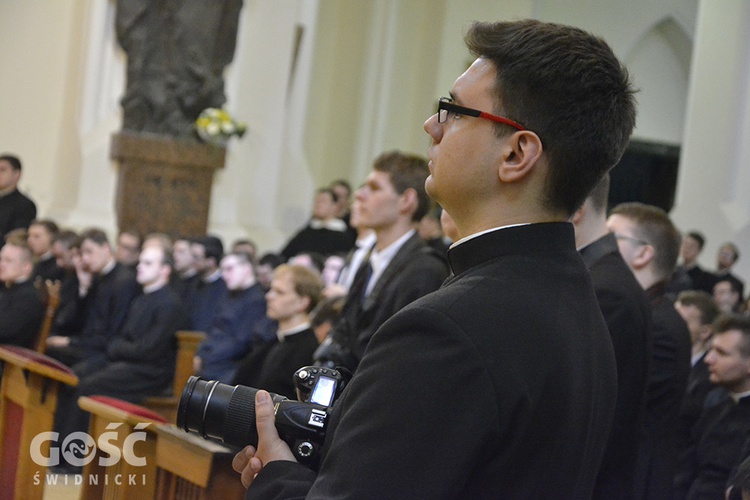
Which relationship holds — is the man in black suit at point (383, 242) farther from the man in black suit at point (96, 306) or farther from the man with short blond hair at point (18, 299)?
the man in black suit at point (96, 306)

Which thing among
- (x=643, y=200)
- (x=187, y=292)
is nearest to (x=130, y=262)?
(x=187, y=292)

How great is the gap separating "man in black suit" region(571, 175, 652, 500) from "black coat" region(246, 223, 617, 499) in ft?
3.52

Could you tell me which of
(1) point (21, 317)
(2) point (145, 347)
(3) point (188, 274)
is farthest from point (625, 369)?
(3) point (188, 274)

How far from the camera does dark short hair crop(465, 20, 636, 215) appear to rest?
155 cm

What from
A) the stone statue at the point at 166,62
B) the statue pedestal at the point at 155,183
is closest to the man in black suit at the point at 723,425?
the statue pedestal at the point at 155,183

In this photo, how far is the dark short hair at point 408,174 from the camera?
428cm

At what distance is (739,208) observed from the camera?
1365 centimetres

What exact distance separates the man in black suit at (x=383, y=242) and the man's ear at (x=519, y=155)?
7.77ft

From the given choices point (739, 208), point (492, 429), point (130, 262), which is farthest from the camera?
point (739, 208)

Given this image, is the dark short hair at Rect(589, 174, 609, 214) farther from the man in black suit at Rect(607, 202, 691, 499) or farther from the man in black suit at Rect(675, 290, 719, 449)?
the man in black suit at Rect(675, 290, 719, 449)

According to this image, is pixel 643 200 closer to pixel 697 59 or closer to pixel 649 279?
pixel 697 59

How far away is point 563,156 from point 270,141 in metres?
11.3

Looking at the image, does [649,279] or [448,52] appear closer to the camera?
[649,279]

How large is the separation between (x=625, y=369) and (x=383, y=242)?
1739 mm
